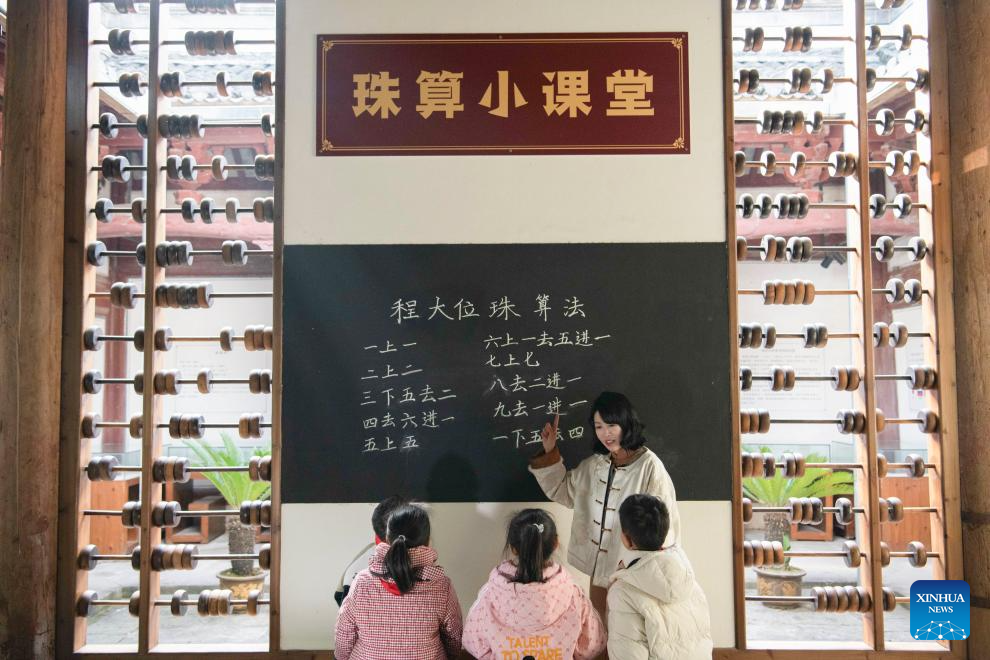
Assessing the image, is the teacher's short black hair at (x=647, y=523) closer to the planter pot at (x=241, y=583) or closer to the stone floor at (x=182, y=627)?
the stone floor at (x=182, y=627)

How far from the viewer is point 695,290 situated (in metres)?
3.28

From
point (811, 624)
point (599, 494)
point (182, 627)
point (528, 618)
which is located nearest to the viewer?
point (528, 618)

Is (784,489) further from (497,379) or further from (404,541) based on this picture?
(404,541)

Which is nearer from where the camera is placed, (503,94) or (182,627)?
(503,94)

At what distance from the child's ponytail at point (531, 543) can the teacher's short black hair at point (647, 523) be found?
23cm

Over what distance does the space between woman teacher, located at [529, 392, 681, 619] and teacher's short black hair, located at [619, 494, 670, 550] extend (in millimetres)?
435

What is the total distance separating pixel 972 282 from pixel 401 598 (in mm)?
2758

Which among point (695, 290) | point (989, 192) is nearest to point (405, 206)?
point (695, 290)

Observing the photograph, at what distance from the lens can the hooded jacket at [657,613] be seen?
2090mm

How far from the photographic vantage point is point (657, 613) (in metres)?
2.10

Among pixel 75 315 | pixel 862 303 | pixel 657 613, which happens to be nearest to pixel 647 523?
pixel 657 613

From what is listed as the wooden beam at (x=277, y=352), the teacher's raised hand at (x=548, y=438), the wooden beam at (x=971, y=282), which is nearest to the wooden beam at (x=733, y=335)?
the teacher's raised hand at (x=548, y=438)

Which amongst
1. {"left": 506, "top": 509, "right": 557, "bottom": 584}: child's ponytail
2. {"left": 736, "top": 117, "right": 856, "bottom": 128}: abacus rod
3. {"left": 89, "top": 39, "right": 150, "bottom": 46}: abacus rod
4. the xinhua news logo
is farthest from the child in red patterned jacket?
{"left": 89, "top": 39, "right": 150, "bottom": 46}: abacus rod

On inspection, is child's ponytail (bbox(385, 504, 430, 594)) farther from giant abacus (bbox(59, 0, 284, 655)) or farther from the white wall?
the white wall
